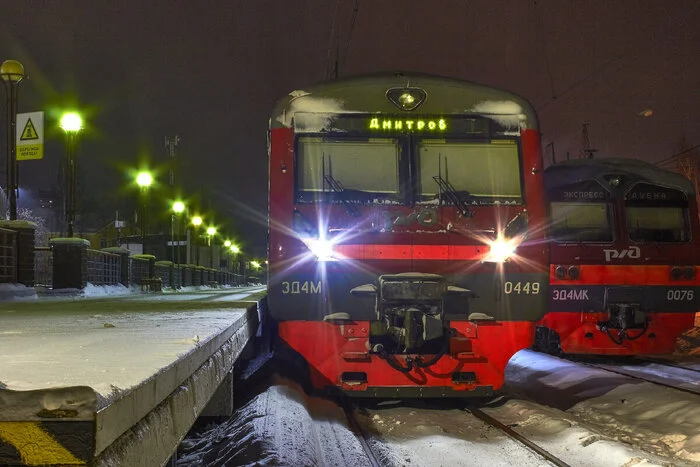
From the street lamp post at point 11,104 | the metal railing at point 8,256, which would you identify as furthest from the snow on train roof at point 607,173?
the street lamp post at point 11,104

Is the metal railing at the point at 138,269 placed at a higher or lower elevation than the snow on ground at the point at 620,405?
higher

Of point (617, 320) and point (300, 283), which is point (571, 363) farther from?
point (300, 283)

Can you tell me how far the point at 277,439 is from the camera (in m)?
5.09

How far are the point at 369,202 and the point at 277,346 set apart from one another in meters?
4.64

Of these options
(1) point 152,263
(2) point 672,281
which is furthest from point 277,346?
(1) point 152,263

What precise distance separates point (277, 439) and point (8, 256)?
11103 millimetres

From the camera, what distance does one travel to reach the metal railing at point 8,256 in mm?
13406

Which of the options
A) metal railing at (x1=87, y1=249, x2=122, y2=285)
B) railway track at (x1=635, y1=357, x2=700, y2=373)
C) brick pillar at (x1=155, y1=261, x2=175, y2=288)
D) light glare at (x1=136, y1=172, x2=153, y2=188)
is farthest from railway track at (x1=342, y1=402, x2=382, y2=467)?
brick pillar at (x1=155, y1=261, x2=175, y2=288)

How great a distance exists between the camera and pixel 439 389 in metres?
6.29

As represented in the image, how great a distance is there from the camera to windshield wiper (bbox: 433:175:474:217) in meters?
6.55

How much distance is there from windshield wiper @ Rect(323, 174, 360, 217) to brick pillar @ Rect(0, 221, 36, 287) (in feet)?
34.4

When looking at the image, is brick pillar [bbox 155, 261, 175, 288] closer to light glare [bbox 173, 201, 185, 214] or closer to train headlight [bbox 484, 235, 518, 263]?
light glare [bbox 173, 201, 185, 214]

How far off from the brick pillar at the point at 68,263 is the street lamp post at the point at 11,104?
70.2 inches

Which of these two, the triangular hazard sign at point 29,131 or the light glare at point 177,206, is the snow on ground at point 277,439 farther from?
the light glare at point 177,206
